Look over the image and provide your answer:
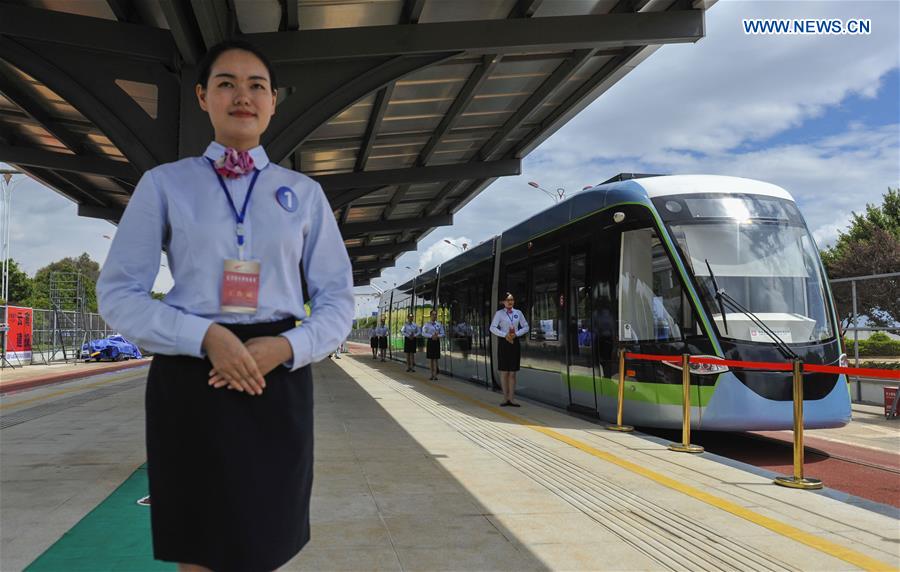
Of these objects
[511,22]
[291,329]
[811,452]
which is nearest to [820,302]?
[811,452]

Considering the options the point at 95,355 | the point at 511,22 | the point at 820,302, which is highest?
the point at 511,22

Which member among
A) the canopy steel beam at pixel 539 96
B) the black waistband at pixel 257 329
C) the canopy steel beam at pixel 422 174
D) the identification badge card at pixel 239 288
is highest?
the canopy steel beam at pixel 539 96

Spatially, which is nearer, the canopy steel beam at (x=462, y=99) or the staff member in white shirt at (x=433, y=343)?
the canopy steel beam at (x=462, y=99)

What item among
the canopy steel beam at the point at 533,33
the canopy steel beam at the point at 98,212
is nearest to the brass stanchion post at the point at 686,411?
the canopy steel beam at the point at 533,33

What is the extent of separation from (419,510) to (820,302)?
5.35 meters

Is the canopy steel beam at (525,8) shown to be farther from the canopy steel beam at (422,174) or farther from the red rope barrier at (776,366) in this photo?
the canopy steel beam at (422,174)

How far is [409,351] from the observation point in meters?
21.9

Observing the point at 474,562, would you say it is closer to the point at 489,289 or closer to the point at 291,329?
the point at 291,329

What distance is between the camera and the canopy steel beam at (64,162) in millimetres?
13555

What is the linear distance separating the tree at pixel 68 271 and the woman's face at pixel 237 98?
6415cm

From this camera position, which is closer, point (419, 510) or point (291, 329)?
point (291, 329)

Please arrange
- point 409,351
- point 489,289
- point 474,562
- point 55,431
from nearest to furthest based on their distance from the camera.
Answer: point 474,562 → point 55,431 → point 489,289 → point 409,351

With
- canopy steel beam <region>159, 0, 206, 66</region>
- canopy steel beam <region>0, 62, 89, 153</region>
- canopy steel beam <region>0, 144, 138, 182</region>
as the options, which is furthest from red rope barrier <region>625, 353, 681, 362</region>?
canopy steel beam <region>0, 144, 138, 182</region>

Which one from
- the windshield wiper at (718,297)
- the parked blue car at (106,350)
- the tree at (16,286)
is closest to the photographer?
the windshield wiper at (718,297)
